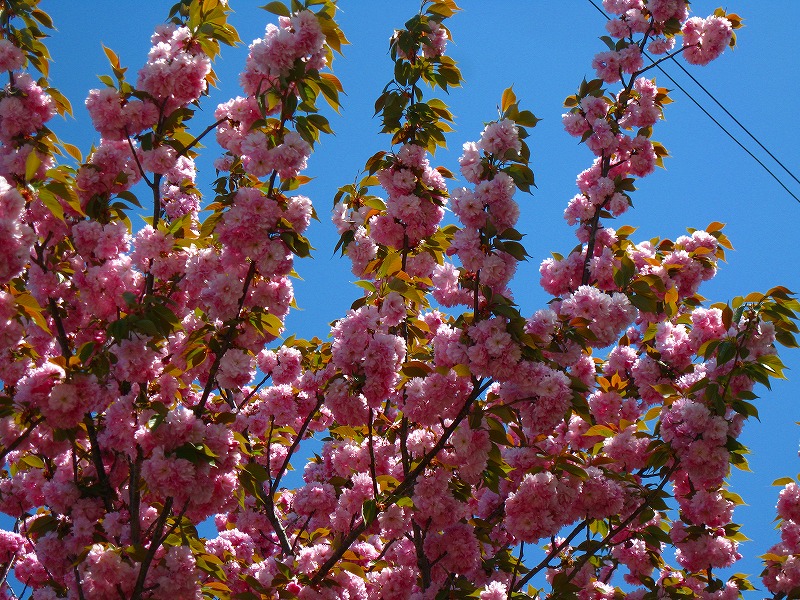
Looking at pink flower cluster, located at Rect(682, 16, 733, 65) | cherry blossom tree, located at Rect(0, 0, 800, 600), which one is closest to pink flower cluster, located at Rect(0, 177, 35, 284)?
cherry blossom tree, located at Rect(0, 0, 800, 600)

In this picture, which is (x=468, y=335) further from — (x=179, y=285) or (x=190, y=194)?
(x=190, y=194)

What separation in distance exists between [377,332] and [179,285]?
3.04 ft

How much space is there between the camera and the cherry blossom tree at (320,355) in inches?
116

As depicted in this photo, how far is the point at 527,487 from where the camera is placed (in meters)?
3.21

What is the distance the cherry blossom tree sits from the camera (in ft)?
9.70

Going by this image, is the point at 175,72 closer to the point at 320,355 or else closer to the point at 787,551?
the point at 320,355

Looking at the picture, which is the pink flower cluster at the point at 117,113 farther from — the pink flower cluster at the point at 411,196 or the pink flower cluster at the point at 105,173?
the pink flower cluster at the point at 411,196

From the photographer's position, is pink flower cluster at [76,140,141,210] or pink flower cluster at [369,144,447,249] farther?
pink flower cluster at [369,144,447,249]

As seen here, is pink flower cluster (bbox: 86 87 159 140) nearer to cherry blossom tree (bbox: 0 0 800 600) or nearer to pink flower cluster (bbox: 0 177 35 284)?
cherry blossom tree (bbox: 0 0 800 600)

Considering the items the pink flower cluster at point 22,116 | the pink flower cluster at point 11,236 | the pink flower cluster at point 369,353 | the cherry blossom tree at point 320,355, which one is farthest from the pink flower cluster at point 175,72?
the pink flower cluster at point 369,353

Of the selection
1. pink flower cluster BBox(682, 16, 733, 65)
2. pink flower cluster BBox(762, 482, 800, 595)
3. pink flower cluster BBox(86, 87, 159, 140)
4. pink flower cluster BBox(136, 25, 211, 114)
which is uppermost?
pink flower cluster BBox(682, 16, 733, 65)

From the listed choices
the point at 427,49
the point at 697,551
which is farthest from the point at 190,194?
the point at 697,551

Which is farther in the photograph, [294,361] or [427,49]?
[294,361]

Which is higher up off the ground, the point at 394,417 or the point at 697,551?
the point at 394,417
